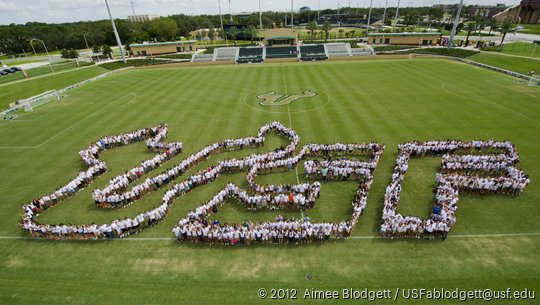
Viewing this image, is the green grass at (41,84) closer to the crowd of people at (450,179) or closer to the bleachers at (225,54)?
the bleachers at (225,54)

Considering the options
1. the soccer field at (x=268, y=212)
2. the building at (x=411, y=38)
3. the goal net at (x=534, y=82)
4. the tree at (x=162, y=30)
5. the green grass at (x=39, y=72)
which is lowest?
the soccer field at (x=268, y=212)

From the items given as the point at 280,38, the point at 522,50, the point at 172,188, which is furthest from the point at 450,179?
the point at 280,38

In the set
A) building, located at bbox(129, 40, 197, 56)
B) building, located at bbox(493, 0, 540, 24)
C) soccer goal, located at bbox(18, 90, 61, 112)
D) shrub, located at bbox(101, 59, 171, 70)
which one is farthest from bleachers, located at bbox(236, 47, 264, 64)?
building, located at bbox(493, 0, 540, 24)

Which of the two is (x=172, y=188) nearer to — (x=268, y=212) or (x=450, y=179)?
(x=268, y=212)

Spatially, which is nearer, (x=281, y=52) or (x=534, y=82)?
(x=534, y=82)

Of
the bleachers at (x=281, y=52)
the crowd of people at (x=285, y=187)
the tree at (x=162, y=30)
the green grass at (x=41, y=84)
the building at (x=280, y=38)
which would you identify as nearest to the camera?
the crowd of people at (x=285, y=187)

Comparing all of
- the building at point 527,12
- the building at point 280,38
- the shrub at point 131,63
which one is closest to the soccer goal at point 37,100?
the shrub at point 131,63
